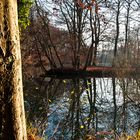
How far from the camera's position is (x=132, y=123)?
32.7ft

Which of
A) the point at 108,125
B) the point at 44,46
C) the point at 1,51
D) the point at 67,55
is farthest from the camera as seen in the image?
the point at 67,55

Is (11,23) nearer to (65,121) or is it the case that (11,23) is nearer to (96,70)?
(65,121)

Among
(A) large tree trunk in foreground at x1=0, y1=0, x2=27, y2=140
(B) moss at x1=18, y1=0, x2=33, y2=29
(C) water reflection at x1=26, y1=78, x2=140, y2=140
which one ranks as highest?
(B) moss at x1=18, y1=0, x2=33, y2=29

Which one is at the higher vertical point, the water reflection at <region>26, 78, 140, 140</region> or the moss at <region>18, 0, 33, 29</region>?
the moss at <region>18, 0, 33, 29</region>

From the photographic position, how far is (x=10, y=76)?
2.74 metres

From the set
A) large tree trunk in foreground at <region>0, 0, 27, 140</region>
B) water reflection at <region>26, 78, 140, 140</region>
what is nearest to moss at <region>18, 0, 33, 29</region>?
water reflection at <region>26, 78, 140, 140</region>

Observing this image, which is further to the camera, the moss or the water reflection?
the moss

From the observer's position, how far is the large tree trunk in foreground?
2678 mm

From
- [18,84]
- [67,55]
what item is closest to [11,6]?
[18,84]

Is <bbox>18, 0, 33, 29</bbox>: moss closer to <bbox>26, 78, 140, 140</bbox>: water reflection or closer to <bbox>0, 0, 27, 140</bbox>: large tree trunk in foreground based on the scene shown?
<bbox>26, 78, 140, 140</bbox>: water reflection

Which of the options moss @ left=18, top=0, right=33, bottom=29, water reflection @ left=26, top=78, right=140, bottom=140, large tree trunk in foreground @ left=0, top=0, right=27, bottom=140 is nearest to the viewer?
large tree trunk in foreground @ left=0, top=0, right=27, bottom=140

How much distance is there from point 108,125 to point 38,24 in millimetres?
31273

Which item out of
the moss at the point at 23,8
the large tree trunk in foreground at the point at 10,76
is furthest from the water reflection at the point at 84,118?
the large tree trunk in foreground at the point at 10,76

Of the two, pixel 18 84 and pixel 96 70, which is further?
Result: pixel 96 70
